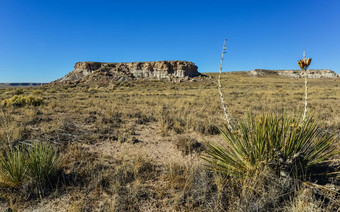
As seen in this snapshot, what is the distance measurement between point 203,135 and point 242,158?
3.07 metres

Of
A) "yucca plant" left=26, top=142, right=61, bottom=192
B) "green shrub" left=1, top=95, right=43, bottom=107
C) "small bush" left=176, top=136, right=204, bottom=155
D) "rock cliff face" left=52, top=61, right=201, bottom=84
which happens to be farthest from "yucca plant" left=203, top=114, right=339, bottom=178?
"rock cliff face" left=52, top=61, right=201, bottom=84

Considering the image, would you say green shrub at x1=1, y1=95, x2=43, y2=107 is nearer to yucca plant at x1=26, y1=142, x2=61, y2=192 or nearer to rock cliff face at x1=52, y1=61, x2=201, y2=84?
yucca plant at x1=26, y1=142, x2=61, y2=192

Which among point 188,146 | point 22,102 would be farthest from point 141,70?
point 188,146

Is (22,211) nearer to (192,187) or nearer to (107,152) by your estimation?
(107,152)

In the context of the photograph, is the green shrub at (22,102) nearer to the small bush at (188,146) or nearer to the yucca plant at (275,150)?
the small bush at (188,146)

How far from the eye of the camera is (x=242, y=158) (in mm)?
2314

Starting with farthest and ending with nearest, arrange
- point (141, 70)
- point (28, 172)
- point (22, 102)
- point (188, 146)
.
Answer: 1. point (141, 70)
2. point (22, 102)
3. point (188, 146)
4. point (28, 172)

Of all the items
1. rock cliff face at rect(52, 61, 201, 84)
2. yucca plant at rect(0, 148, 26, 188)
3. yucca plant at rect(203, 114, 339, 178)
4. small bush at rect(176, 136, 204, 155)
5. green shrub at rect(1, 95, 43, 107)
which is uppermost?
rock cliff face at rect(52, 61, 201, 84)

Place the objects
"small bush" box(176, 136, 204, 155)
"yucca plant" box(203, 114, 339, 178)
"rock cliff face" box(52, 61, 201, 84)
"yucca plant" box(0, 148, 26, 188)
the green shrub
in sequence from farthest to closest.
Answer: "rock cliff face" box(52, 61, 201, 84), the green shrub, "small bush" box(176, 136, 204, 155), "yucca plant" box(0, 148, 26, 188), "yucca plant" box(203, 114, 339, 178)

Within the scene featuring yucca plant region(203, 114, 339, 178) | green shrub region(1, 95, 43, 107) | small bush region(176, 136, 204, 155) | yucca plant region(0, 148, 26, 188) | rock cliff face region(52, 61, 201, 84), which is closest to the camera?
yucca plant region(203, 114, 339, 178)

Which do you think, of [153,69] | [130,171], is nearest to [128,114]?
[130,171]

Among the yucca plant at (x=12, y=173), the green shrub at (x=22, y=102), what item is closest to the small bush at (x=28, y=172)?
the yucca plant at (x=12, y=173)

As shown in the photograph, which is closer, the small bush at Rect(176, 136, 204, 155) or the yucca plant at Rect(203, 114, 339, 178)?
the yucca plant at Rect(203, 114, 339, 178)

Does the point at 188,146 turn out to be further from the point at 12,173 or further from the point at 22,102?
the point at 22,102
